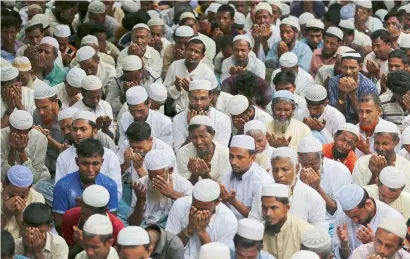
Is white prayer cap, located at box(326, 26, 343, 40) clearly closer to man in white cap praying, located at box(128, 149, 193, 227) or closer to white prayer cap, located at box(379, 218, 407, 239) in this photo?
man in white cap praying, located at box(128, 149, 193, 227)

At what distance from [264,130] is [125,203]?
1.23 metres

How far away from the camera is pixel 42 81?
37.2 ft

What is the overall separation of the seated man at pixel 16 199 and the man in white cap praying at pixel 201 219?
3.32 ft

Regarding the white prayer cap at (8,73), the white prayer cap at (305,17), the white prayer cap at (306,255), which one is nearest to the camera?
the white prayer cap at (306,255)

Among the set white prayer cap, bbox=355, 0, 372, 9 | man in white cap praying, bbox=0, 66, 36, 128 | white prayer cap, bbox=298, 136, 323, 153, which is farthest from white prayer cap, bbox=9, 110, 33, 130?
white prayer cap, bbox=355, 0, 372, 9

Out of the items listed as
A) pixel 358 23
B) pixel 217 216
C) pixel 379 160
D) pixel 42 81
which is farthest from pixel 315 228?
pixel 358 23

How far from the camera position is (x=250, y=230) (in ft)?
25.2

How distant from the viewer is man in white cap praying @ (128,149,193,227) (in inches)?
345

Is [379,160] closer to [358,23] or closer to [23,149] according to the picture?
[23,149]

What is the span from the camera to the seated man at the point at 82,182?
8711 mm

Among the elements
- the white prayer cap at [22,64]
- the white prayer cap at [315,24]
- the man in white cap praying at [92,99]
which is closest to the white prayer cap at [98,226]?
the man in white cap praying at [92,99]

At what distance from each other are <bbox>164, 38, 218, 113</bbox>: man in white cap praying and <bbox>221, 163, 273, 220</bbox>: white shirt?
85.1 inches

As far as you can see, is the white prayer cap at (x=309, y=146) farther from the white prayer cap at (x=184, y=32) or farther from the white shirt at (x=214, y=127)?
the white prayer cap at (x=184, y=32)

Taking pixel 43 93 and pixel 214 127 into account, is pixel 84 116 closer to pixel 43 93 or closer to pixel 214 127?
pixel 43 93
